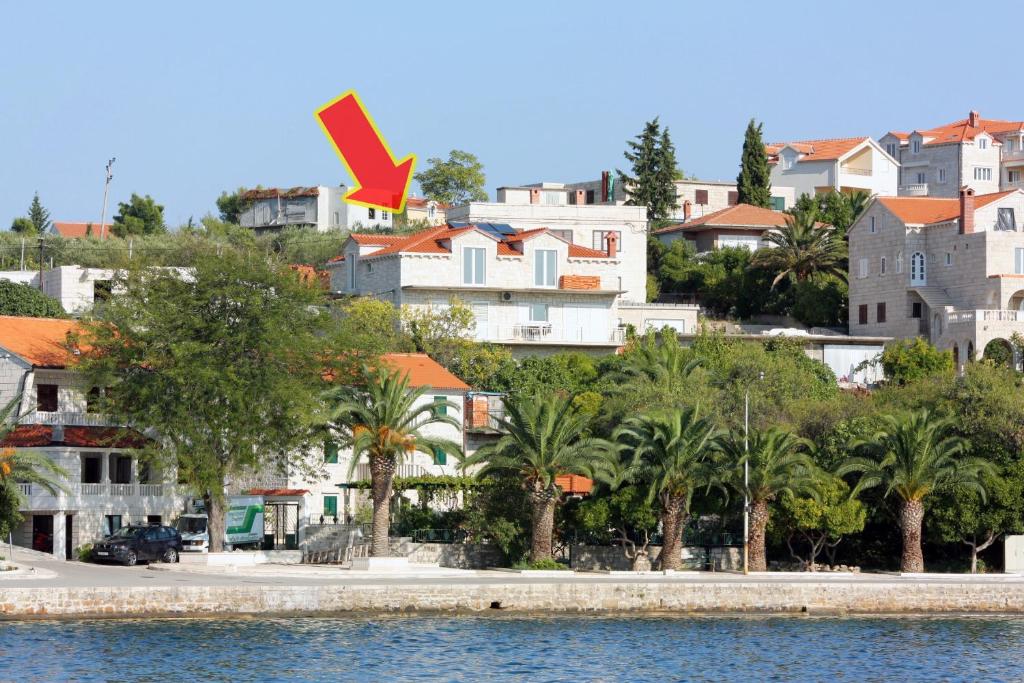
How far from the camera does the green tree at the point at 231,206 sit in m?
150

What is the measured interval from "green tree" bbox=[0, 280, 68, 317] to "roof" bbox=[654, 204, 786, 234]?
149 ft

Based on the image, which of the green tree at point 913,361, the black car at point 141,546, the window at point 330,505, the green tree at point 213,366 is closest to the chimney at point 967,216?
the green tree at point 913,361

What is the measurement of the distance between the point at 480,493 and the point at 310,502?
9914 millimetres

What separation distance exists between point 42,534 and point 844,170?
93.3m

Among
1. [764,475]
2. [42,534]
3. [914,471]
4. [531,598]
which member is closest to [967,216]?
[914,471]

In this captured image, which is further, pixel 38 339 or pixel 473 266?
pixel 473 266

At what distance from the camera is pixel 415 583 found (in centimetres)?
5316

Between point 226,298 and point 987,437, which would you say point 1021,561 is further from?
point 226,298

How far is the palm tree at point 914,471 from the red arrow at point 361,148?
1384 inches

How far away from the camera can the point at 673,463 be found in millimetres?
58875

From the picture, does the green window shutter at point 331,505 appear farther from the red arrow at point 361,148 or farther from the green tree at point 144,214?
the green tree at point 144,214

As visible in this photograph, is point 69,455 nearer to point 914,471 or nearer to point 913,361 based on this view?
point 914,471

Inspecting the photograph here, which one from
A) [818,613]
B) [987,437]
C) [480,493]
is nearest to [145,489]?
[480,493]

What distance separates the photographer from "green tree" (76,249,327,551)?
6022cm
